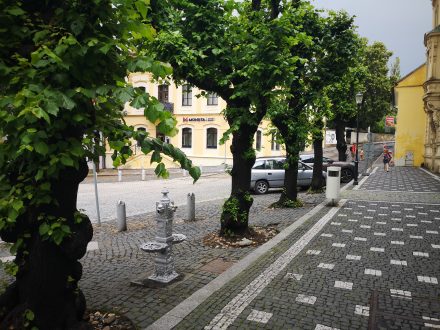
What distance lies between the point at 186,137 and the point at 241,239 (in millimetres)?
28414

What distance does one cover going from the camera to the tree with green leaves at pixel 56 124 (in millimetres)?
2926

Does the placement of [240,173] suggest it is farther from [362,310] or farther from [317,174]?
[317,174]

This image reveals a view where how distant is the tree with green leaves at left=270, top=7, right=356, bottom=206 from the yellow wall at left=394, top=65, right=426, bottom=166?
23337 mm

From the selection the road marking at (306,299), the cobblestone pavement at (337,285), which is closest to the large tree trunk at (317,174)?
the cobblestone pavement at (337,285)

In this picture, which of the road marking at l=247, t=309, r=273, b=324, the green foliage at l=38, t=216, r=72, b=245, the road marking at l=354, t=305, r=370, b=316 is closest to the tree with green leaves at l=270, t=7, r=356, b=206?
the road marking at l=354, t=305, r=370, b=316

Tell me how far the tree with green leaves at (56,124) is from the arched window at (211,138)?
3075cm

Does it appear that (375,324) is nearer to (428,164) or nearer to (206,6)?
(206,6)

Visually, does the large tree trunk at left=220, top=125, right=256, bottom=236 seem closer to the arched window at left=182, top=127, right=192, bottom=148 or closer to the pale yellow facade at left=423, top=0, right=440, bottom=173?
the pale yellow facade at left=423, top=0, right=440, bottom=173

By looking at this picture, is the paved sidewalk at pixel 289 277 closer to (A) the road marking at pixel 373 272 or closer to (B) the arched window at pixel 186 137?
(A) the road marking at pixel 373 272

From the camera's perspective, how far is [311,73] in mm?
12797

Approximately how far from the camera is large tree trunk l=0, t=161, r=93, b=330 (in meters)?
3.72

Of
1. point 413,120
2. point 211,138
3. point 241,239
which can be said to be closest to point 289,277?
point 241,239

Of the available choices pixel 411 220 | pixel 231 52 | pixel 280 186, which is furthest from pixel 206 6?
pixel 280 186

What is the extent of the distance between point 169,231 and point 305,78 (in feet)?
28.7
